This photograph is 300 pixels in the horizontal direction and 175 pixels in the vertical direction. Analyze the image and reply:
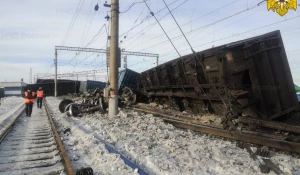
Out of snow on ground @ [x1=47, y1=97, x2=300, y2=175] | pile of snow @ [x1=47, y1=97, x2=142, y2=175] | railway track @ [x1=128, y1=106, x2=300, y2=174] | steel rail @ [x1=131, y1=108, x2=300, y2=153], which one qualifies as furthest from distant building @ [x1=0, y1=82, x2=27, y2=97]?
railway track @ [x1=128, y1=106, x2=300, y2=174]

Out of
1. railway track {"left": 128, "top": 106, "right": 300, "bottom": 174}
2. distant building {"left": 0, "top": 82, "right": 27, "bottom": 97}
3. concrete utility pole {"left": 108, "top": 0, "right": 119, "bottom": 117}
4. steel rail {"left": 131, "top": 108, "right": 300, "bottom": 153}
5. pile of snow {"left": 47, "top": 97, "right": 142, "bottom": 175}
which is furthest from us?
distant building {"left": 0, "top": 82, "right": 27, "bottom": 97}

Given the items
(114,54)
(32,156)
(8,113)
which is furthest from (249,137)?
(8,113)

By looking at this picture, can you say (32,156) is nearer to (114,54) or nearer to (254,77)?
(254,77)

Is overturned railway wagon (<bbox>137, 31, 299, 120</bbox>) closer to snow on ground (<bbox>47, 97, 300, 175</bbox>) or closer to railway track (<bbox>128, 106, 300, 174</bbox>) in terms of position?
railway track (<bbox>128, 106, 300, 174</bbox>)

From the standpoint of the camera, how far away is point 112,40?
1144 cm

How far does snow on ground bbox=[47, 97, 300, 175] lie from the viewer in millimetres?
4441

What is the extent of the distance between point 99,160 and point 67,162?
1.83ft

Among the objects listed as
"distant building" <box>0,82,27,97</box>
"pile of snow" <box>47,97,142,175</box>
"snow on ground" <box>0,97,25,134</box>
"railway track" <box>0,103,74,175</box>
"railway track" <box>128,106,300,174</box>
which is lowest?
"snow on ground" <box>0,97,25,134</box>

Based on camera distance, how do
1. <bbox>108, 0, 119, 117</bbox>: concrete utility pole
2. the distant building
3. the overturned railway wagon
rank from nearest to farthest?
the overturned railway wagon → <bbox>108, 0, 119, 117</bbox>: concrete utility pole → the distant building

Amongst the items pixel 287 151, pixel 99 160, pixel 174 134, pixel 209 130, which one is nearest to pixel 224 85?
pixel 209 130

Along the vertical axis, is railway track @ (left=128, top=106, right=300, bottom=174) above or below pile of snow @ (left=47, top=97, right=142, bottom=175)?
above

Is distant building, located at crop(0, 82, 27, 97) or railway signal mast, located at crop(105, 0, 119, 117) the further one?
distant building, located at crop(0, 82, 27, 97)

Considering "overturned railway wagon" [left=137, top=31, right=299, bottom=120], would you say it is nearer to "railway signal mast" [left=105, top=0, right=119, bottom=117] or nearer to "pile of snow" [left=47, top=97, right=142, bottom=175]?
"pile of snow" [left=47, top=97, right=142, bottom=175]

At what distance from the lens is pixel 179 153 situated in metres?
5.30
